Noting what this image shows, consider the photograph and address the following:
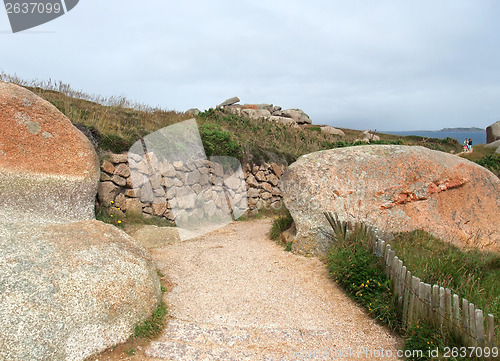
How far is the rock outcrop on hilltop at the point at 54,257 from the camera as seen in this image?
11.9 feet

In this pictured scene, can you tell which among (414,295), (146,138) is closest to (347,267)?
(414,295)

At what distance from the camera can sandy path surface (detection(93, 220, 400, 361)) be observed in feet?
13.6

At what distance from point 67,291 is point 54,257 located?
53cm

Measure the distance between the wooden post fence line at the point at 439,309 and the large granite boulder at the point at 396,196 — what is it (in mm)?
1906

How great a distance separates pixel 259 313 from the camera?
16.5ft

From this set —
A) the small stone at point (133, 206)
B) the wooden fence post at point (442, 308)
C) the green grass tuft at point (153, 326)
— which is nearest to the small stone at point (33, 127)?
the small stone at point (133, 206)

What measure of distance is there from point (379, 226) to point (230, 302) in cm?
328

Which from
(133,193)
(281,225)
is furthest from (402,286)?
(133,193)

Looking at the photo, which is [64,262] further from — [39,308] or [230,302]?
[230,302]

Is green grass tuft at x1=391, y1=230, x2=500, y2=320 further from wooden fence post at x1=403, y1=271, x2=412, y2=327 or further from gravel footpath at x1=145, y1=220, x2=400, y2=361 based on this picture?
gravel footpath at x1=145, y1=220, x2=400, y2=361

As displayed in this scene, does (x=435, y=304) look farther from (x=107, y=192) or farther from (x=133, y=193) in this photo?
(x=133, y=193)

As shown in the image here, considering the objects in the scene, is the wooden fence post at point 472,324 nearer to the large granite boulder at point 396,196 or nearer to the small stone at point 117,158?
the large granite boulder at point 396,196

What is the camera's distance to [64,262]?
4242mm

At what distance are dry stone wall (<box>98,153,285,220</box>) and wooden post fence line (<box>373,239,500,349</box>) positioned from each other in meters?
6.45
